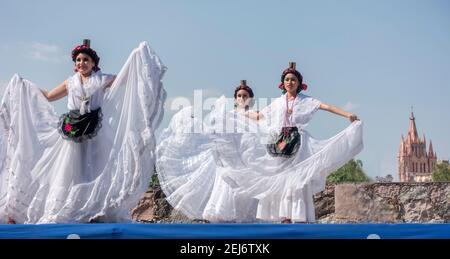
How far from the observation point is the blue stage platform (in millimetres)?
4414

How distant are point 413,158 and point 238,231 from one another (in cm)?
8668

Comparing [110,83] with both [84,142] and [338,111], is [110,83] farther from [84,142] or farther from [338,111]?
[338,111]

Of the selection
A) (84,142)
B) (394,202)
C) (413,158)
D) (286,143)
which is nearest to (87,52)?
(84,142)

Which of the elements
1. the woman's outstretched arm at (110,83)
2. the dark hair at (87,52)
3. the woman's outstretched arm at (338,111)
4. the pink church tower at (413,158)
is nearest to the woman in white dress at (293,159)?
the woman's outstretched arm at (338,111)

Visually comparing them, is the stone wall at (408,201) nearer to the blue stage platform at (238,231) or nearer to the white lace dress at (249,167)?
the white lace dress at (249,167)

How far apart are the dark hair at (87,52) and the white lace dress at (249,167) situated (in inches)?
51.9

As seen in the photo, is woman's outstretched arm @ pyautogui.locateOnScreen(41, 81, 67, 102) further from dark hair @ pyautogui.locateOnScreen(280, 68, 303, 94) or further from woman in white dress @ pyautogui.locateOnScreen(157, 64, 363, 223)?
dark hair @ pyautogui.locateOnScreen(280, 68, 303, 94)

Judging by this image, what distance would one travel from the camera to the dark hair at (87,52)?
592 centimetres

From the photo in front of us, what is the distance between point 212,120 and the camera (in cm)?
686

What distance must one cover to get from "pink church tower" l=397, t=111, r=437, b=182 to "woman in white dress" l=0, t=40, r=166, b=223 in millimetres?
82346

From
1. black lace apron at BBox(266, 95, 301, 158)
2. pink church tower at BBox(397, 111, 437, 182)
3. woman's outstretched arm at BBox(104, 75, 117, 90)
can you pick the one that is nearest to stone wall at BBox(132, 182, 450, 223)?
black lace apron at BBox(266, 95, 301, 158)
